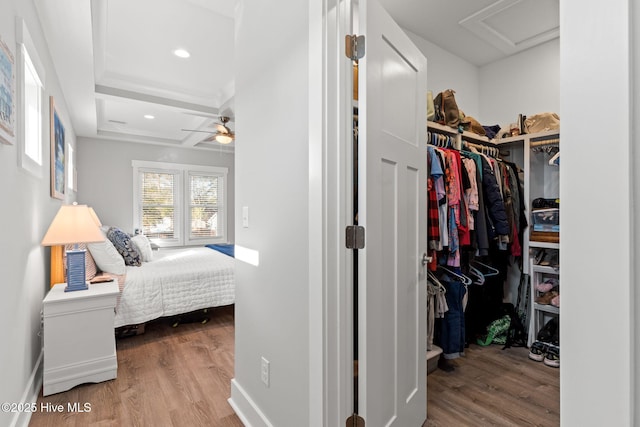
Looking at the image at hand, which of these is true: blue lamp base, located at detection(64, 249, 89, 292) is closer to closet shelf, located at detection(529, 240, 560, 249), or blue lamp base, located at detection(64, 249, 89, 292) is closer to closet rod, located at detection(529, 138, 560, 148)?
closet shelf, located at detection(529, 240, 560, 249)

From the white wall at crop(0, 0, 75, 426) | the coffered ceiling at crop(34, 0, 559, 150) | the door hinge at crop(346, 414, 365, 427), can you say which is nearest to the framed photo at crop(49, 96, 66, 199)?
the white wall at crop(0, 0, 75, 426)

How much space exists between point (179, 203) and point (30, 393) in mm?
4595

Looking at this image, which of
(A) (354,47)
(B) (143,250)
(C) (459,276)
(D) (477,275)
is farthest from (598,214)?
(B) (143,250)

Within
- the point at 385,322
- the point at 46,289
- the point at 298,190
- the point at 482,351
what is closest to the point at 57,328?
the point at 46,289

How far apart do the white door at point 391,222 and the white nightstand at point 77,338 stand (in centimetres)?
196

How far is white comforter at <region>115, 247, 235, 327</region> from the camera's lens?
286cm

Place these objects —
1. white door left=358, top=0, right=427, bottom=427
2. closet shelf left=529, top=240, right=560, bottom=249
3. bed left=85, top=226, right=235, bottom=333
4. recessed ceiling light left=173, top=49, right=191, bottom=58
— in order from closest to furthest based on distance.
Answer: white door left=358, top=0, right=427, bottom=427
closet shelf left=529, top=240, right=560, bottom=249
bed left=85, top=226, right=235, bottom=333
recessed ceiling light left=173, top=49, right=191, bottom=58

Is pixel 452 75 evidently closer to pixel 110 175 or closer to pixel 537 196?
pixel 537 196

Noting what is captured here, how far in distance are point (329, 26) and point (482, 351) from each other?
107 inches

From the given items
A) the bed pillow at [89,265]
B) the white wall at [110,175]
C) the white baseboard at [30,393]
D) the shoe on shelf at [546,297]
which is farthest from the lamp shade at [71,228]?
the white wall at [110,175]

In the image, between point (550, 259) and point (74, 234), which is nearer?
point (74, 234)

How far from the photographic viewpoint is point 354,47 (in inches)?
50.2

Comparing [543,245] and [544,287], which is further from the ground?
[543,245]

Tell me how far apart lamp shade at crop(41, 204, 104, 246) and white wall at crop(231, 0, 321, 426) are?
49.0 inches
